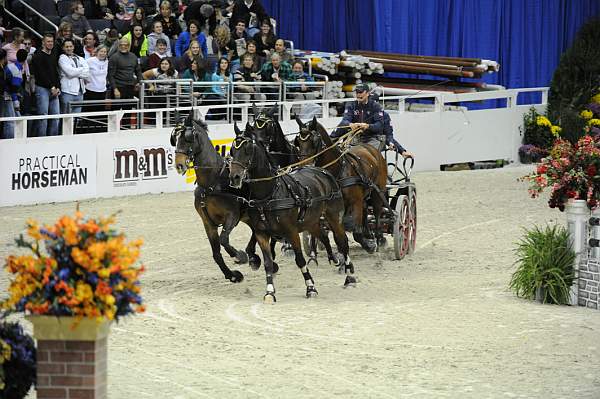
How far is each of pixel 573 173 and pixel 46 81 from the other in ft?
30.7

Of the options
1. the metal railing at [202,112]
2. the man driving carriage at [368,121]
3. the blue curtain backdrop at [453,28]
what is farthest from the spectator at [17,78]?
the blue curtain backdrop at [453,28]

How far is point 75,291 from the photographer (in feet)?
20.6

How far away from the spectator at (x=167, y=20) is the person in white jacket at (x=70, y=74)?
294 cm

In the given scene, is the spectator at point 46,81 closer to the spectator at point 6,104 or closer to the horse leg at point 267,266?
the spectator at point 6,104

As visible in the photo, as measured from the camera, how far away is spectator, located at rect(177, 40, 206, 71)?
2078 cm

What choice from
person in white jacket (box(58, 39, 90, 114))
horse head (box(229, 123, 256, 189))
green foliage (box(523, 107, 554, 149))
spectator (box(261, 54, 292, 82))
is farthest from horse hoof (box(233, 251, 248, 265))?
green foliage (box(523, 107, 554, 149))

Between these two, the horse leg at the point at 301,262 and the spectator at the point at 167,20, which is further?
the spectator at the point at 167,20

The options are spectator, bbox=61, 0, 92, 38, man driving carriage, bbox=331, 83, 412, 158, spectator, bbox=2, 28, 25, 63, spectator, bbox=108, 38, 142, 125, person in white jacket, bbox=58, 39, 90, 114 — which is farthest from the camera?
spectator, bbox=61, 0, 92, 38

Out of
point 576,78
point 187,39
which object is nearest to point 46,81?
point 187,39

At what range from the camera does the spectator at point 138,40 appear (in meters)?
20.8

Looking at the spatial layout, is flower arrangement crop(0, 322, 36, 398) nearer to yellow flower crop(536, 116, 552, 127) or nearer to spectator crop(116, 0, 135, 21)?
spectator crop(116, 0, 135, 21)

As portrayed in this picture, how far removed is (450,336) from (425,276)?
10.7 feet

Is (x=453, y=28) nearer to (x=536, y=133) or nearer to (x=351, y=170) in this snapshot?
(x=536, y=133)

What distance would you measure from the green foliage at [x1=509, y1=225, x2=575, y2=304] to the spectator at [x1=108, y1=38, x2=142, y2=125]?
9407 mm
